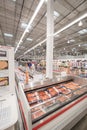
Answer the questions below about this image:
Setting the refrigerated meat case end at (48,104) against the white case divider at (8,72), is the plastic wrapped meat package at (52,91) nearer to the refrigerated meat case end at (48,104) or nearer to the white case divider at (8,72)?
the refrigerated meat case end at (48,104)

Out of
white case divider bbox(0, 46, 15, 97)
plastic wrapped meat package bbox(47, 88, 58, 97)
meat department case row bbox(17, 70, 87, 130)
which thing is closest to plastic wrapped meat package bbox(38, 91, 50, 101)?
meat department case row bbox(17, 70, 87, 130)

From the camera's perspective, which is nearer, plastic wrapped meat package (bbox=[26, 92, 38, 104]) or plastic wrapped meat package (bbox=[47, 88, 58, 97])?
plastic wrapped meat package (bbox=[26, 92, 38, 104])

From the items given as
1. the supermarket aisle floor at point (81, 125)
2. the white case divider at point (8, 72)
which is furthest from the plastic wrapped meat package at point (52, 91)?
the white case divider at point (8, 72)

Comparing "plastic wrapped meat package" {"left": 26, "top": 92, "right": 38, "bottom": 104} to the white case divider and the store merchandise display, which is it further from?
the white case divider

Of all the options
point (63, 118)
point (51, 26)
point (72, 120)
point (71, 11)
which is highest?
point (71, 11)

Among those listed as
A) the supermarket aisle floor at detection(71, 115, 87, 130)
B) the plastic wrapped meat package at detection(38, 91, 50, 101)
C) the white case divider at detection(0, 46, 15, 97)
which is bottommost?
the supermarket aisle floor at detection(71, 115, 87, 130)

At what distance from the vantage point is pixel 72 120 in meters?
1.79

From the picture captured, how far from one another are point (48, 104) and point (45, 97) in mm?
545

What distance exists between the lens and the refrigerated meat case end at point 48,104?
134 cm

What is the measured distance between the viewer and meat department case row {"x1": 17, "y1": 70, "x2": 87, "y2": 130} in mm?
1331

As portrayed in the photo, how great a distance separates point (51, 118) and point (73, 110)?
0.65m

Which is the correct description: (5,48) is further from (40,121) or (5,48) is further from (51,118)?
(51,118)

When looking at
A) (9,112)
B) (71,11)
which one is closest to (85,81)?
(9,112)

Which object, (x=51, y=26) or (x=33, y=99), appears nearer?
(x=33, y=99)
